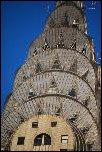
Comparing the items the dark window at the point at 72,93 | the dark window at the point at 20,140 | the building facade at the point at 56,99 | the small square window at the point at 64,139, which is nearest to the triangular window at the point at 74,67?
the building facade at the point at 56,99

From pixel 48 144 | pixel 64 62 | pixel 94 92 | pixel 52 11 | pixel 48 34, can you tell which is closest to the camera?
pixel 48 144

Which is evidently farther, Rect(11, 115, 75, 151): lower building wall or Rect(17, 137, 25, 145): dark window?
Rect(17, 137, 25, 145): dark window

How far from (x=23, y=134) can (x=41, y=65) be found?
1162 cm

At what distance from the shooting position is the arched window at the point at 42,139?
1194 inches

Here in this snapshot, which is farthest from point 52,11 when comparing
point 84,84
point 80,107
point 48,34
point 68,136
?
point 68,136

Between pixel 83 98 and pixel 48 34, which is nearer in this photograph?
pixel 83 98

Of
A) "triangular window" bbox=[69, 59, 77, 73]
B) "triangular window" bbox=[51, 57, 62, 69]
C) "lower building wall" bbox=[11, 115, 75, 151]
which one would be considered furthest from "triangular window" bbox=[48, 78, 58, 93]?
"lower building wall" bbox=[11, 115, 75, 151]

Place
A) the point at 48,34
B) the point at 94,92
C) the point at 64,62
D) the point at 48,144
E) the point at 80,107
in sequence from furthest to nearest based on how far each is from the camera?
1. the point at 48,34
2. the point at 64,62
3. the point at 94,92
4. the point at 80,107
5. the point at 48,144

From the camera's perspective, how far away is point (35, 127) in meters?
31.3

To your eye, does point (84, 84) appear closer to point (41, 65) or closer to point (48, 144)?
point (41, 65)

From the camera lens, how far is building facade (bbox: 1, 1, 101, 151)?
101 feet

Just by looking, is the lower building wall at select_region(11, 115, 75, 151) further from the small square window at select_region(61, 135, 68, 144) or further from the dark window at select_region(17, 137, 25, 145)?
the dark window at select_region(17, 137, 25, 145)

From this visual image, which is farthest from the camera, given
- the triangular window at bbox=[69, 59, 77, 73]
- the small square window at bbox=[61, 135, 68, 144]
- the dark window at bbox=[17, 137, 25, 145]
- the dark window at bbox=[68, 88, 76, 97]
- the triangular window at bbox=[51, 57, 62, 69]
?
the triangular window at bbox=[51, 57, 62, 69]

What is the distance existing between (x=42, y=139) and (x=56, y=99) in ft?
16.0
